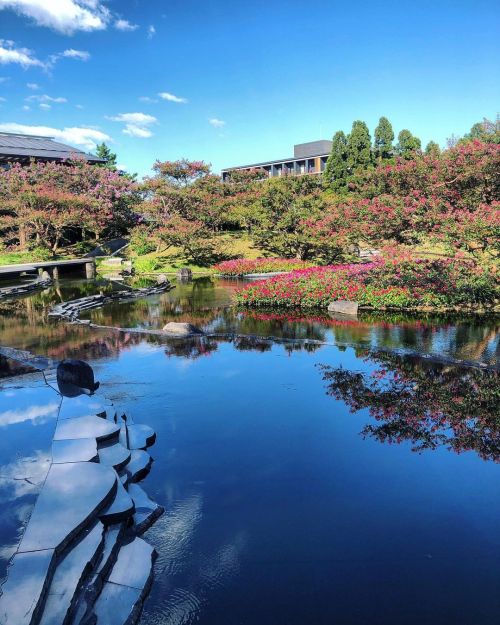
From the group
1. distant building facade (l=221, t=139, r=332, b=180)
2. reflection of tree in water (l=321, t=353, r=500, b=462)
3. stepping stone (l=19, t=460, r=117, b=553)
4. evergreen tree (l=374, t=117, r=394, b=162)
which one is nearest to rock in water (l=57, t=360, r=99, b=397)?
stepping stone (l=19, t=460, r=117, b=553)

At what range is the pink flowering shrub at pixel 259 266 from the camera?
25.9 meters

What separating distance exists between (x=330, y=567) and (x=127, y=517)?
193 centimetres

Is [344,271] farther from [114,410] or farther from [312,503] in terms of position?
[312,503]

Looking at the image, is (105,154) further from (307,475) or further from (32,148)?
(307,475)

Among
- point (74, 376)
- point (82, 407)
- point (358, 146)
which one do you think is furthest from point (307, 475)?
point (358, 146)

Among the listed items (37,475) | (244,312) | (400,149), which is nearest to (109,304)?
(244,312)

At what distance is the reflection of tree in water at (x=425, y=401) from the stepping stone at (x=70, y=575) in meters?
3.99

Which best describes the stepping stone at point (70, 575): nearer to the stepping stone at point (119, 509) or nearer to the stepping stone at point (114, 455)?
the stepping stone at point (119, 509)

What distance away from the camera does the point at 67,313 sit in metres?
16.2

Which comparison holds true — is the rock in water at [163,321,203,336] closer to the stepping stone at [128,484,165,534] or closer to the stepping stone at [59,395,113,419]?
the stepping stone at [59,395,113,419]

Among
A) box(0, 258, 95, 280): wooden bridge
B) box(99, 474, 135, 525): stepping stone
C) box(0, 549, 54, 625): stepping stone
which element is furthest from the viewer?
box(0, 258, 95, 280): wooden bridge

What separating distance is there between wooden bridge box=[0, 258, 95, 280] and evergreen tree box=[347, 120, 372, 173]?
23.2 metres

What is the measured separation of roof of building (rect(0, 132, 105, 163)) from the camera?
3691 centimetres

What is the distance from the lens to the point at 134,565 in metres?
4.07
